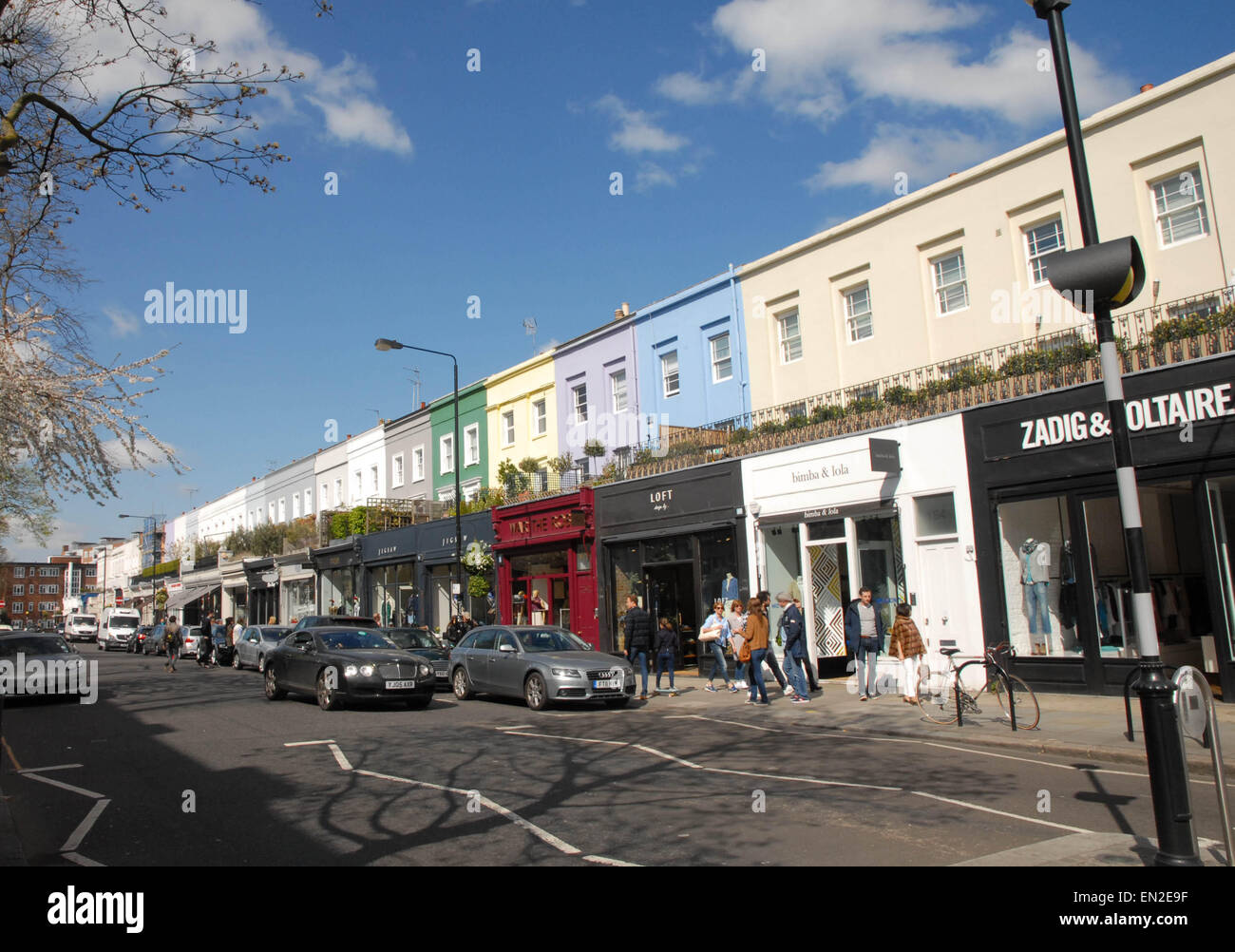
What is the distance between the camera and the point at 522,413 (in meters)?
31.3

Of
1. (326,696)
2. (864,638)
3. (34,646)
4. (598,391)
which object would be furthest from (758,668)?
(34,646)

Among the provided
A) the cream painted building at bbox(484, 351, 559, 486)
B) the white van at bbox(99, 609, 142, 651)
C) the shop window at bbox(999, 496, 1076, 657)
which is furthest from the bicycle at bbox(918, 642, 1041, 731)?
the white van at bbox(99, 609, 142, 651)

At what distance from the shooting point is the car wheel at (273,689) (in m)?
17.6

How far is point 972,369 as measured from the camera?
16469 millimetres

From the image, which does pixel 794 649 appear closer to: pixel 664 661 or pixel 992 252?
pixel 664 661

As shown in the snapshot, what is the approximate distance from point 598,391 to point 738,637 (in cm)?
1211

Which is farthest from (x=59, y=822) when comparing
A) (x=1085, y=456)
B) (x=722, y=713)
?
(x=1085, y=456)

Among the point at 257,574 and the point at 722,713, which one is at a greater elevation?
the point at 257,574

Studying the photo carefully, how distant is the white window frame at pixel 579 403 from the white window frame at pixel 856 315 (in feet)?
32.1

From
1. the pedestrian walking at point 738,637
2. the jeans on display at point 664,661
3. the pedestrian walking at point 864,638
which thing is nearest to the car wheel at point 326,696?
the jeans on display at point 664,661

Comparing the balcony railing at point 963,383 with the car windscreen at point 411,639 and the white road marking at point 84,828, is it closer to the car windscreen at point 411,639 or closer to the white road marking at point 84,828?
the car windscreen at point 411,639

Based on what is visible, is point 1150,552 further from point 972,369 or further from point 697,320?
point 697,320

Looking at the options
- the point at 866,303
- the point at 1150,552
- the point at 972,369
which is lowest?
the point at 1150,552
